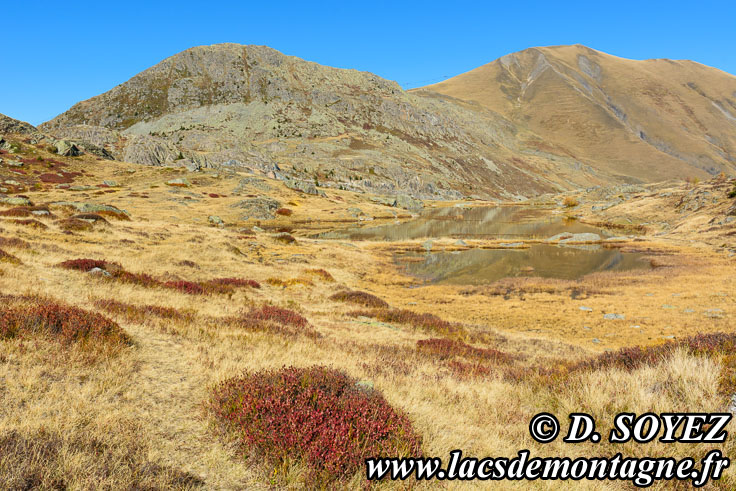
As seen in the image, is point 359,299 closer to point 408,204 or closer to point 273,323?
point 273,323

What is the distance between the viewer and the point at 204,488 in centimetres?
370

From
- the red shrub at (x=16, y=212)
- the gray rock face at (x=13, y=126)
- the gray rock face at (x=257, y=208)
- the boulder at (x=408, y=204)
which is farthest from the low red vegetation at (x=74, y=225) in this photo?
the gray rock face at (x=13, y=126)

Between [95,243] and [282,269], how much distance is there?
1320cm

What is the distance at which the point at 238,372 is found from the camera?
6.68 metres

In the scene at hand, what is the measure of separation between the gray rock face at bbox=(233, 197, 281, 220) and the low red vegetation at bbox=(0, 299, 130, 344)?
214ft

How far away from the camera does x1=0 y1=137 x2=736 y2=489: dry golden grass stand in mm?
3945

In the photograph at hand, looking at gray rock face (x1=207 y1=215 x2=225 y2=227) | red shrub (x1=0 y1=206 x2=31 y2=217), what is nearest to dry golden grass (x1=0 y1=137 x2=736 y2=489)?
red shrub (x1=0 y1=206 x2=31 y2=217)

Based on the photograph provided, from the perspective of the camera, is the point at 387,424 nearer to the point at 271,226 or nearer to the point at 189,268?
the point at 189,268

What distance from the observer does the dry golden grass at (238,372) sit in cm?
395

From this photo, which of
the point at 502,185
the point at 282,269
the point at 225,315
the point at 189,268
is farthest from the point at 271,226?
the point at 502,185

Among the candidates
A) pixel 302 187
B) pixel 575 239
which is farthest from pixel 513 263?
pixel 302 187

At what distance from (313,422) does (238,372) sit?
277cm

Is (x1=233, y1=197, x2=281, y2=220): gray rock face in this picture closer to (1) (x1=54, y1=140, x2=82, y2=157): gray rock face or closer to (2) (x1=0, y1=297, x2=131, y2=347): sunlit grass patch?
(1) (x1=54, y1=140, x2=82, y2=157): gray rock face

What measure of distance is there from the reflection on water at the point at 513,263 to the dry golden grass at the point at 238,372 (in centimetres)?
1094
